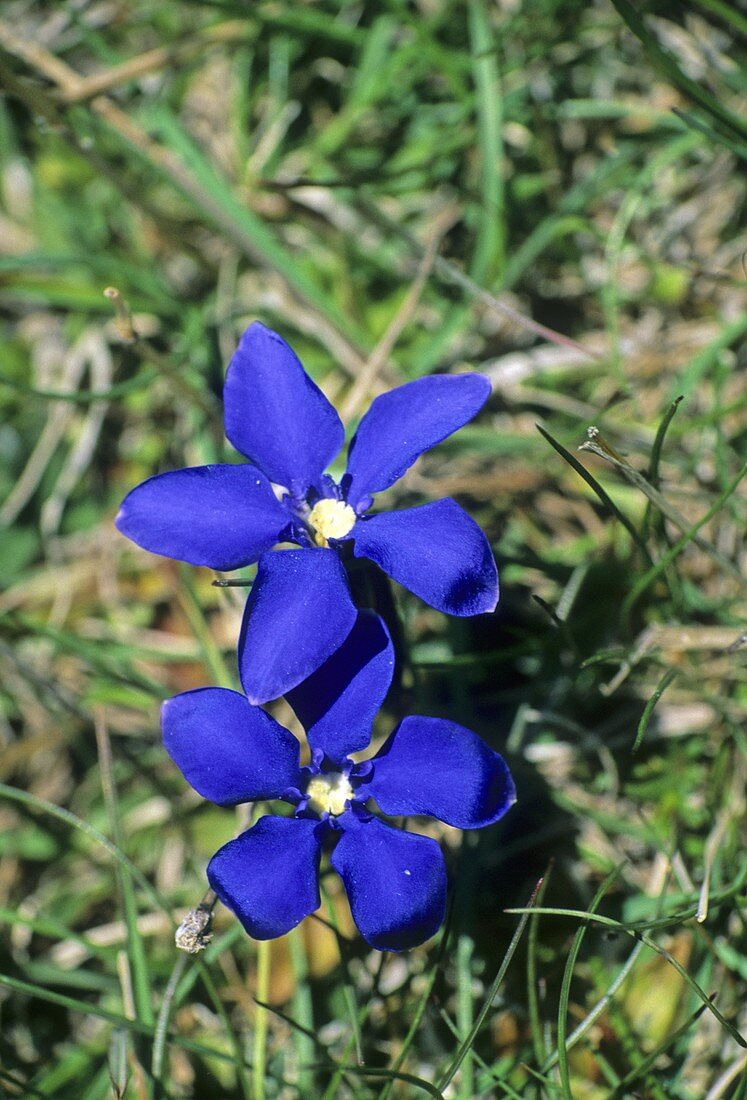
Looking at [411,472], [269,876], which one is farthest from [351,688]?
[411,472]

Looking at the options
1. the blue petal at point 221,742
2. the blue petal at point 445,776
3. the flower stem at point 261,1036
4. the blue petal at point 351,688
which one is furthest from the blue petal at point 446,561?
the flower stem at point 261,1036

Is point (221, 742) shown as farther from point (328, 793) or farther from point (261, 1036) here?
point (261, 1036)

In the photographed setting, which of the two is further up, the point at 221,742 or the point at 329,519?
the point at 329,519

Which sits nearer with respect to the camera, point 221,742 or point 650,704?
point 221,742

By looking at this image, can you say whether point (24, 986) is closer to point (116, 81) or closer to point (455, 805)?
point (455, 805)

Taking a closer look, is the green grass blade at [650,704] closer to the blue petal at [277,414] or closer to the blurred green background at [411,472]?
the blurred green background at [411,472]

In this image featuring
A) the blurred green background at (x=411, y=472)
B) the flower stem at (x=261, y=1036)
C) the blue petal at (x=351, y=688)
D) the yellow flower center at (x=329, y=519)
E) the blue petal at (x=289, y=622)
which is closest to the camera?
the blue petal at (x=289, y=622)

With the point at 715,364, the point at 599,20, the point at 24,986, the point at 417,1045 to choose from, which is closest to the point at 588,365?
the point at 715,364
